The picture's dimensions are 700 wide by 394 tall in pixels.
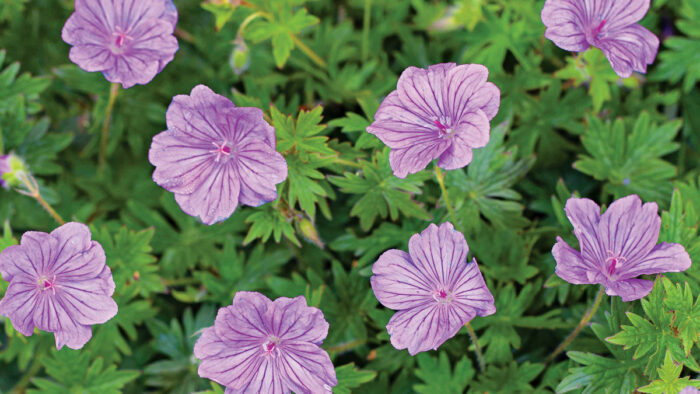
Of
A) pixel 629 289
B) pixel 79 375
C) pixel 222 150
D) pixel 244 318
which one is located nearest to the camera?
A: pixel 629 289

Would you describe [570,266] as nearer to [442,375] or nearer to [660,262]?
[660,262]

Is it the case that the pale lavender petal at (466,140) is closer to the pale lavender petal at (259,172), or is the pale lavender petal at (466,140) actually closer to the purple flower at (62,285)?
the pale lavender petal at (259,172)

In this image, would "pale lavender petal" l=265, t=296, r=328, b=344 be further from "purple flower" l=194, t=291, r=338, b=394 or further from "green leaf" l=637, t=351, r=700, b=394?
"green leaf" l=637, t=351, r=700, b=394

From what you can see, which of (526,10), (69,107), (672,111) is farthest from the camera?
(69,107)

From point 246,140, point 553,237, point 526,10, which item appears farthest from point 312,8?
point 553,237

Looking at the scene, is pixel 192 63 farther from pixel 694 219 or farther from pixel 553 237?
pixel 694 219

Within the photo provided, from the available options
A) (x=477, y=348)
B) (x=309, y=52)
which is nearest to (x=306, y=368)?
(x=477, y=348)

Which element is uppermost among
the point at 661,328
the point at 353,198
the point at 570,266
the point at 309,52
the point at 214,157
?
the point at 309,52
